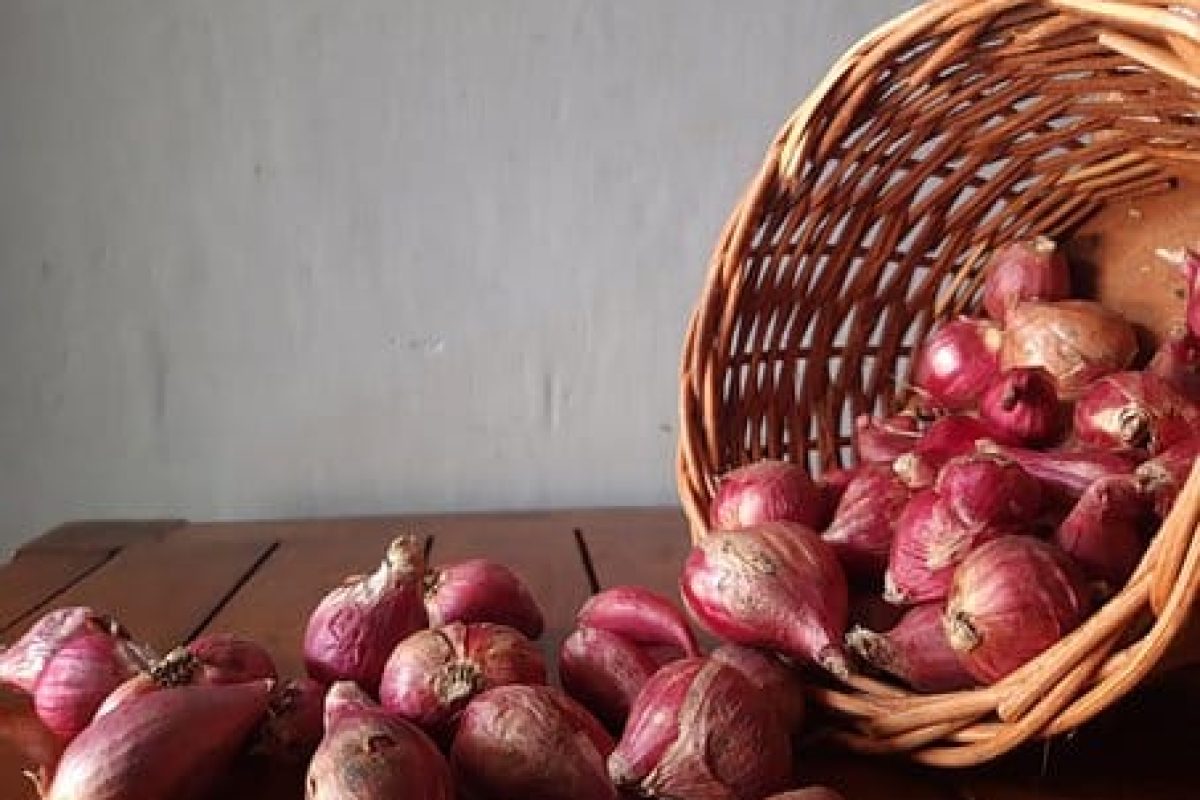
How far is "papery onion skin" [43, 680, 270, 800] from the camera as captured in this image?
42 cm

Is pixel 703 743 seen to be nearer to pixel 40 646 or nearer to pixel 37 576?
pixel 40 646

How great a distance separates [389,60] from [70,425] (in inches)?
15.8

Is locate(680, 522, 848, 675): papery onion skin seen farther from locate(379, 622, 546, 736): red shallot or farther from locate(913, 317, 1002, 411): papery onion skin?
locate(913, 317, 1002, 411): papery onion skin

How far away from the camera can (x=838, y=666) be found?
0.50 meters

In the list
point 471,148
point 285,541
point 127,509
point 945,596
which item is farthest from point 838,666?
point 127,509

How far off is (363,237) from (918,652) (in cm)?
73

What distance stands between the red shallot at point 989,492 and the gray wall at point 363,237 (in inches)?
25.0

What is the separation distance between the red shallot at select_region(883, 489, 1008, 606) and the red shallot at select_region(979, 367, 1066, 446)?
73mm

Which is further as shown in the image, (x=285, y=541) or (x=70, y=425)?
(x=70, y=425)

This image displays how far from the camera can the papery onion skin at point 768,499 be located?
1.88ft

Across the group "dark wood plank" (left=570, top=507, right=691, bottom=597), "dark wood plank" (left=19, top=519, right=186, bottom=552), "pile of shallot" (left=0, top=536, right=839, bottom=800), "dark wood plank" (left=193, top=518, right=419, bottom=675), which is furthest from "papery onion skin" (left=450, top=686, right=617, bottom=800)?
"dark wood plank" (left=19, top=519, right=186, bottom=552)

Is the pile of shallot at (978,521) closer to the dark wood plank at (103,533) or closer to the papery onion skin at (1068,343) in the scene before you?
the papery onion skin at (1068,343)

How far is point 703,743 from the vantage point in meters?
0.43

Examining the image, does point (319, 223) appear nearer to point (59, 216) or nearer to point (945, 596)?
point (59, 216)
